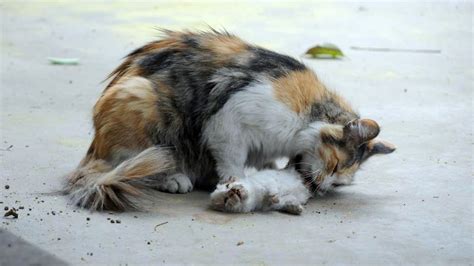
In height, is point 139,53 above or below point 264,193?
above

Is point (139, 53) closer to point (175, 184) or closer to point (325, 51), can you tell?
point (175, 184)

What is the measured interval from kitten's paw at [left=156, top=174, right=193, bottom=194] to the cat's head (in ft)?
Answer: 1.85

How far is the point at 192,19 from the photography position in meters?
9.17

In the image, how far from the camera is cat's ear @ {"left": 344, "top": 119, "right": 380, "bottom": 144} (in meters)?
4.50

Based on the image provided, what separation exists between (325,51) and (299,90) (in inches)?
130

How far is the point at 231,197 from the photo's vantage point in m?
4.30

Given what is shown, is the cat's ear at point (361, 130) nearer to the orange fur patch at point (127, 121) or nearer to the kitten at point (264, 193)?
the kitten at point (264, 193)

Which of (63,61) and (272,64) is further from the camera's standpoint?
(63,61)

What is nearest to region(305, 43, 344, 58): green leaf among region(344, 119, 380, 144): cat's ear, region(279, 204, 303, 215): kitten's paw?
region(344, 119, 380, 144): cat's ear

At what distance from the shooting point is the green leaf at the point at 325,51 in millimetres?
7828

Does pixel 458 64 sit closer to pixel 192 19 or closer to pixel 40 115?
pixel 192 19

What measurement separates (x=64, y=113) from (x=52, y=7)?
3.94m

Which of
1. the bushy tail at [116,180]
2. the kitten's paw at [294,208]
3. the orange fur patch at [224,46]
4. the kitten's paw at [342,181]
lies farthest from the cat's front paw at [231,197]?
the orange fur patch at [224,46]

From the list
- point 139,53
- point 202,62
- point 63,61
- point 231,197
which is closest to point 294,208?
point 231,197
